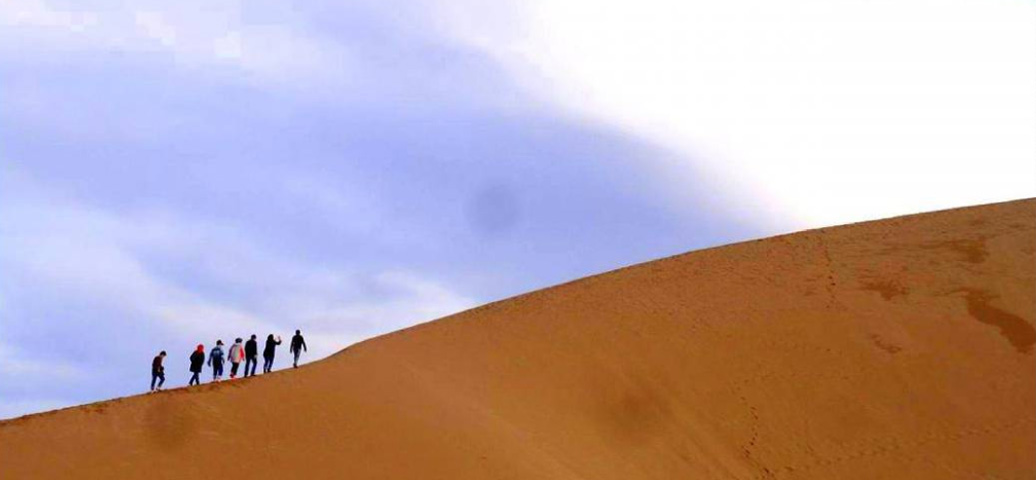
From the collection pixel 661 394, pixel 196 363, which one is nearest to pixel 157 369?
pixel 196 363

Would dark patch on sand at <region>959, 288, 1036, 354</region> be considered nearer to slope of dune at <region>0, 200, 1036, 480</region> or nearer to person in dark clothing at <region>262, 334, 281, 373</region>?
slope of dune at <region>0, 200, 1036, 480</region>

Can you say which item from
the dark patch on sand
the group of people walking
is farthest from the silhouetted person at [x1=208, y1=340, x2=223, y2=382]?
the dark patch on sand

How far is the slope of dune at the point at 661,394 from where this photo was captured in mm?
16391

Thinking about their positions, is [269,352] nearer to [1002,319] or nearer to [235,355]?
[235,355]

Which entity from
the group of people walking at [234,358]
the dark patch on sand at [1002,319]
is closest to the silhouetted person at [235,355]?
the group of people walking at [234,358]

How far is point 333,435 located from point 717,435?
5.82 meters

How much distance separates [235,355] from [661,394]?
744 centimetres

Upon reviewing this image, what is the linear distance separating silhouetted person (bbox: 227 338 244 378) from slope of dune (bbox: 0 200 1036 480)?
1.30 m

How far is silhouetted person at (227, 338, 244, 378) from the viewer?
66.1 ft

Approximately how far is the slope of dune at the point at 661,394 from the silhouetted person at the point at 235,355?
4.25ft

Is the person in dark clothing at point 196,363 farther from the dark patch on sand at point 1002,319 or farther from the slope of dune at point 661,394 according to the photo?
the dark patch on sand at point 1002,319

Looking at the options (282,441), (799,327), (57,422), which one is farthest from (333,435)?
(799,327)

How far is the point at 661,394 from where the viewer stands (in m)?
18.8

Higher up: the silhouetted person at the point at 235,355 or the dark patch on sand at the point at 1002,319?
the silhouetted person at the point at 235,355
